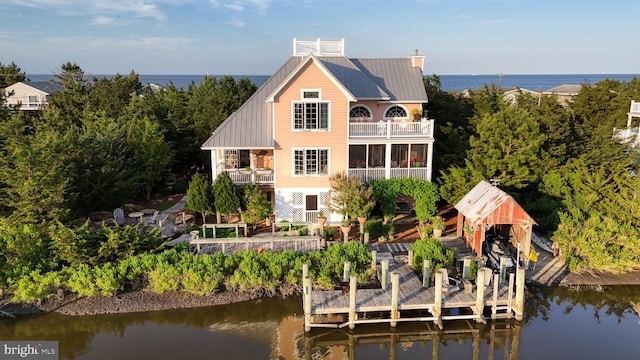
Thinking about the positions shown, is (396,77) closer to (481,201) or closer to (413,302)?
(481,201)

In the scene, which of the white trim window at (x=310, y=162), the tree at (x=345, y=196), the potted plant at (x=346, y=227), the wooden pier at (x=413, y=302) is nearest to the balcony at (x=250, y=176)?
the white trim window at (x=310, y=162)

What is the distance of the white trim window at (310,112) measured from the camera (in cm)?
2327

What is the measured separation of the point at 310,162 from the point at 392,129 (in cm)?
477

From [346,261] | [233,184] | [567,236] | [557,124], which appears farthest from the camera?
[557,124]

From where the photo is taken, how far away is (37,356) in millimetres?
14812

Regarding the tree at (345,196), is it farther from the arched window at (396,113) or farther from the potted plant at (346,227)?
the arched window at (396,113)

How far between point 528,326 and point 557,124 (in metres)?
13.6

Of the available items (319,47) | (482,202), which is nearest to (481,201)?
(482,202)

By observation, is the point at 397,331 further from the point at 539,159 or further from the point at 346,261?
the point at 539,159

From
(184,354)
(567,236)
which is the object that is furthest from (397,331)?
(567,236)

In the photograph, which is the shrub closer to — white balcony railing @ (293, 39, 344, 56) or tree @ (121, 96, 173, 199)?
white balcony railing @ (293, 39, 344, 56)

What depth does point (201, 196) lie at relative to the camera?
23.4 meters

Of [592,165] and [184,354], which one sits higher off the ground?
[592,165]

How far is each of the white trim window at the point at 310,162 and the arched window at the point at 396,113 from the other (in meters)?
5.31
